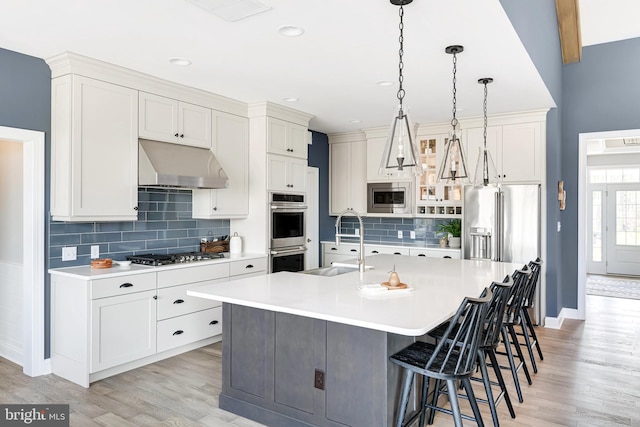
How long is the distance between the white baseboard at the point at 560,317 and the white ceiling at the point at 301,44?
2446 millimetres

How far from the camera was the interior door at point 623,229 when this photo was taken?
8.91 meters

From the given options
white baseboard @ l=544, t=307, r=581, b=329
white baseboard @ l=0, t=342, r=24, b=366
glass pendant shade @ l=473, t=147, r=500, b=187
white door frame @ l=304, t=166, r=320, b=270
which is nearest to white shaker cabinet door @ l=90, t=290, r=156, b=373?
white baseboard @ l=0, t=342, r=24, b=366

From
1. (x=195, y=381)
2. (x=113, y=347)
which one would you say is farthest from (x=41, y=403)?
(x=195, y=381)

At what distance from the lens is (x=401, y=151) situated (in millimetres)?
2586

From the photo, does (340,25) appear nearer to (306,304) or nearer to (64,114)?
(306,304)

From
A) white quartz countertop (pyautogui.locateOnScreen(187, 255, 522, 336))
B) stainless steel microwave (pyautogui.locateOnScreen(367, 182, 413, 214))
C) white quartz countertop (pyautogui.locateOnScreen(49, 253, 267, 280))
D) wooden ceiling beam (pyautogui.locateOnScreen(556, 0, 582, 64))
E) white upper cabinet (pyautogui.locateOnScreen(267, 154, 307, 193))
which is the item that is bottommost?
white quartz countertop (pyautogui.locateOnScreen(187, 255, 522, 336))

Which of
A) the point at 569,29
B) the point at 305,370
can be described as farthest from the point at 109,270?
the point at 569,29

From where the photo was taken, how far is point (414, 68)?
12.1 feet

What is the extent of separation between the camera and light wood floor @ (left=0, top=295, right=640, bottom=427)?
9.45 feet

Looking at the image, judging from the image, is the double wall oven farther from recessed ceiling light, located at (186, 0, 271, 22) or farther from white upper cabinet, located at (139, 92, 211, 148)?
recessed ceiling light, located at (186, 0, 271, 22)

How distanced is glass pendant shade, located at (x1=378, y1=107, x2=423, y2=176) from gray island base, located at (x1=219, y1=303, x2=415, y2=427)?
0.91 metres

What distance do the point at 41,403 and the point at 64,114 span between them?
2080mm

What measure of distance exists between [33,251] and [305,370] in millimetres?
2402

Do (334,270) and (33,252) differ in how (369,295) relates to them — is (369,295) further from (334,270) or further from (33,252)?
(33,252)
